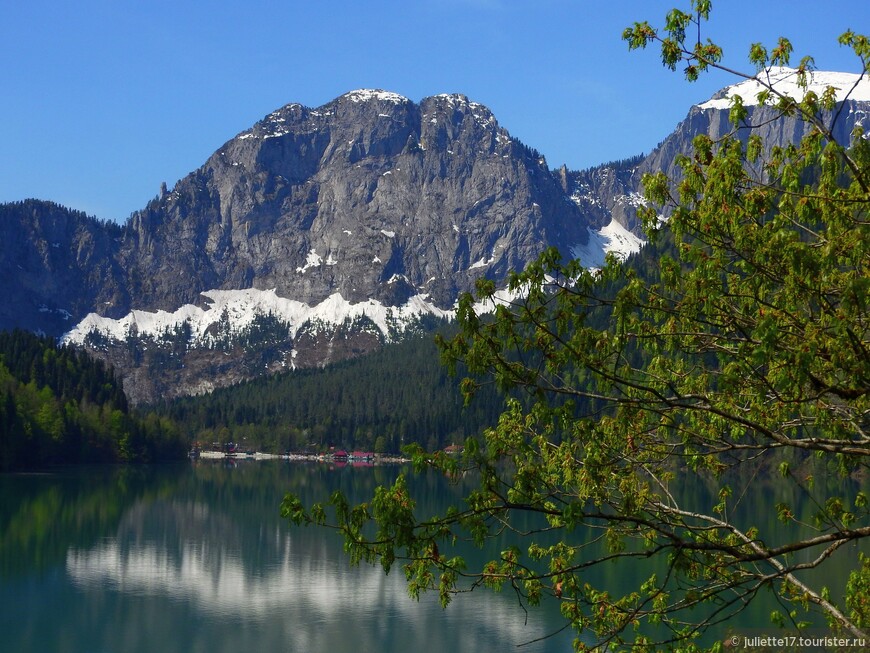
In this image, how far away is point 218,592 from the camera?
59562 mm

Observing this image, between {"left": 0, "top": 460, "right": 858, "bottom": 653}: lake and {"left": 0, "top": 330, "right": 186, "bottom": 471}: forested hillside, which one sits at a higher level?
{"left": 0, "top": 330, "right": 186, "bottom": 471}: forested hillside

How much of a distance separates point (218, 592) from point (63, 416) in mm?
102327

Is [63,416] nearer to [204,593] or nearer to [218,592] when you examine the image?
[204,593]

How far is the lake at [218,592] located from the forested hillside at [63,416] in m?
39.9

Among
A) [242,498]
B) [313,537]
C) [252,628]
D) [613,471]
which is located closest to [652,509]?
[613,471]

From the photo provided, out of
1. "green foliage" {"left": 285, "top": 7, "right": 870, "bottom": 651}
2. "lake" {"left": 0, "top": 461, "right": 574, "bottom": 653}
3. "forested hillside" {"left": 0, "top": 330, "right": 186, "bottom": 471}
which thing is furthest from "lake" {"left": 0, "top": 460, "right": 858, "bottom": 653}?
"forested hillside" {"left": 0, "top": 330, "right": 186, "bottom": 471}

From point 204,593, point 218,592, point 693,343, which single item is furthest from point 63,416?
point 693,343

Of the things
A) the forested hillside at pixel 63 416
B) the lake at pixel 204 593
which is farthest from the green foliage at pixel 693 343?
the forested hillside at pixel 63 416

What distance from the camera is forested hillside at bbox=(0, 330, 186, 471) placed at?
13750 cm

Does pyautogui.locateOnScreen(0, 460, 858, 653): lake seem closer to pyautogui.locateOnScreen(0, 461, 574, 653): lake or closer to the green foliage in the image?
pyautogui.locateOnScreen(0, 461, 574, 653): lake

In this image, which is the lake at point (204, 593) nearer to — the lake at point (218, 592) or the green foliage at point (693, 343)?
the lake at point (218, 592)

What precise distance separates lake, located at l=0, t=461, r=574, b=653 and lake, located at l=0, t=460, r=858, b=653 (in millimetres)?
109

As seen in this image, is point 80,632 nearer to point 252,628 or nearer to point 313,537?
point 252,628

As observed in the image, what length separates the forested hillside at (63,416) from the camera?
451 feet
